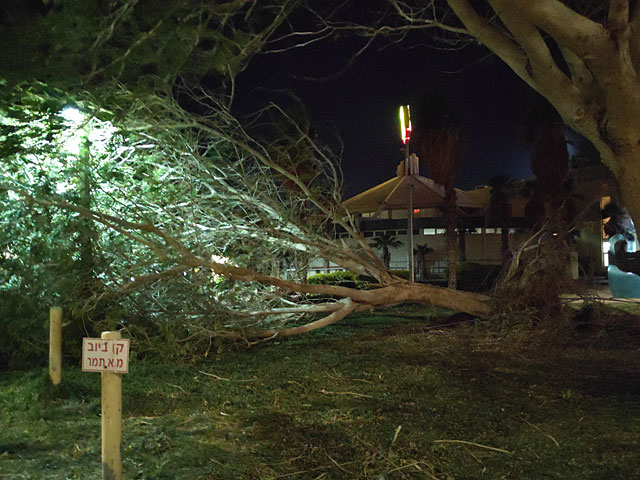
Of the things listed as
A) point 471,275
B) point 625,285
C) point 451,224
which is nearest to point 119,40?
point 625,285

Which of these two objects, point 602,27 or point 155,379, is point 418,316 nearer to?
point 155,379

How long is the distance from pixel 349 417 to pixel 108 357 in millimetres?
2454

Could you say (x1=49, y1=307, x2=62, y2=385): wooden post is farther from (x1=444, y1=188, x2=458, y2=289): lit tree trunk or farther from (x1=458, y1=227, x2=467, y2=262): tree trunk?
(x1=458, y1=227, x2=467, y2=262): tree trunk

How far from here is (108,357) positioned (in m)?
3.40

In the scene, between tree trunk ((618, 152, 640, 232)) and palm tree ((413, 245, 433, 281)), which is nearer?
tree trunk ((618, 152, 640, 232))

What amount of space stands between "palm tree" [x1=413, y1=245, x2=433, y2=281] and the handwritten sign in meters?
27.0

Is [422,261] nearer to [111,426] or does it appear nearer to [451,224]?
[451,224]

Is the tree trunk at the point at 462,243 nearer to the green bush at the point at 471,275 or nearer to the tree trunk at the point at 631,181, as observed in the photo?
the green bush at the point at 471,275

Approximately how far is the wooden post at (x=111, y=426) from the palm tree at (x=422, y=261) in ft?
88.4

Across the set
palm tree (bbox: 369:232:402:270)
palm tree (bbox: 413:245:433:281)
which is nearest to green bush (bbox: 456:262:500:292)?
palm tree (bbox: 413:245:433:281)

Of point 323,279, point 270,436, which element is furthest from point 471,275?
point 270,436

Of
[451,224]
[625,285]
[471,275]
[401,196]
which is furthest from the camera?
[451,224]

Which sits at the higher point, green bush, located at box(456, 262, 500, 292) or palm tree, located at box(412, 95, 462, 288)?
palm tree, located at box(412, 95, 462, 288)

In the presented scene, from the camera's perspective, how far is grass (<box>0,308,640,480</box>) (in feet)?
13.2
